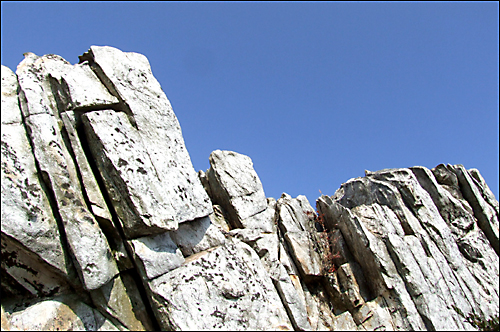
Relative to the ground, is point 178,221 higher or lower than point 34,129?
lower

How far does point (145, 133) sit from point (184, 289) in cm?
787

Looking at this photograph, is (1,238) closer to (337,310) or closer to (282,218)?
(282,218)

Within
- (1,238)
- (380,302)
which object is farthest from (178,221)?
(380,302)

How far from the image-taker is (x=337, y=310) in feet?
60.8

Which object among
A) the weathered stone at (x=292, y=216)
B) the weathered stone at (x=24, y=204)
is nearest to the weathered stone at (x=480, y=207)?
the weathered stone at (x=292, y=216)

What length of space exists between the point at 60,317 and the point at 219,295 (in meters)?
6.31

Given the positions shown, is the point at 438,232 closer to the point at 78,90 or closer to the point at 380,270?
the point at 380,270

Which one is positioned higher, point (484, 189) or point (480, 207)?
point (484, 189)

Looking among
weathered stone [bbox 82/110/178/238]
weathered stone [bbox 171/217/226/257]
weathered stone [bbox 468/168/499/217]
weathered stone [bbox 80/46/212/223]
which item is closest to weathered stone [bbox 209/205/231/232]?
weathered stone [bbox 171/217/226/257]

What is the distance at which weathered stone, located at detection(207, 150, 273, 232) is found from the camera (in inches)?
839

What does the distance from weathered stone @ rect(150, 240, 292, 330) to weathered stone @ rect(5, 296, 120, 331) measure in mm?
2473

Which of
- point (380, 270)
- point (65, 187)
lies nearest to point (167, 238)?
point (65, 187)

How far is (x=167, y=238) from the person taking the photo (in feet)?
51.0

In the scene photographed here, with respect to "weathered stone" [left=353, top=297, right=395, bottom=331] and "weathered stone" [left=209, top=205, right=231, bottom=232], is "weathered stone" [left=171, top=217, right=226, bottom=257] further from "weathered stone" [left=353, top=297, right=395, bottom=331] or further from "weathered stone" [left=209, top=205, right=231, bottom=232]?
"weathered stone" [left=353, top=297, right=395, bottom=331]
